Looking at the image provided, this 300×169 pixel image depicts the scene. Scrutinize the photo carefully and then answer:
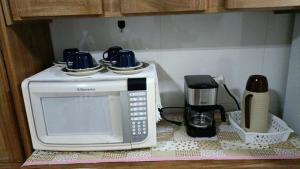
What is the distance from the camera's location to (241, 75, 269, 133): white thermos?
910 millimetres

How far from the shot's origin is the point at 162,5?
78cm

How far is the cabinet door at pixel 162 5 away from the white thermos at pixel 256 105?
1.21 ft

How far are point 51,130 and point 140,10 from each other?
55 cm

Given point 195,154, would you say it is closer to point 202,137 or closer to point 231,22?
point 202,137

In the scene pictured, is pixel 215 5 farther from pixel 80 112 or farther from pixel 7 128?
pixel 7 128

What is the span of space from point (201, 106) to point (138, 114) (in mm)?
277

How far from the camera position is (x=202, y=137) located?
981mm

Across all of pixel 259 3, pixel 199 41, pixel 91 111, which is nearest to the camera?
pixel 259 3

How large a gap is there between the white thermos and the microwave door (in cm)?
49

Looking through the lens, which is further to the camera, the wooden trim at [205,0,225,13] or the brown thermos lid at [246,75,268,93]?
the brown thermos lid at [246,75,268,93]

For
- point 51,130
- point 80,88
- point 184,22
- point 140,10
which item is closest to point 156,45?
point 184,22

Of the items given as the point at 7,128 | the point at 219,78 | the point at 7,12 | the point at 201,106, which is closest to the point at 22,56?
the point at 7,12

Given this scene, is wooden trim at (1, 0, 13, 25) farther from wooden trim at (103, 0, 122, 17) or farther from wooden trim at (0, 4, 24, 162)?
wooden trim at (103, 0, 122, 17)

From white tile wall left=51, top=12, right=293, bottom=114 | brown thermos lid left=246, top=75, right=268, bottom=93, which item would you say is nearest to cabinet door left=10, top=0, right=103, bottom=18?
white tile wall left=51, top=12, right=293, bottom=114
